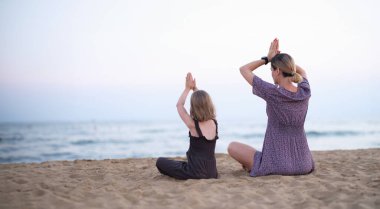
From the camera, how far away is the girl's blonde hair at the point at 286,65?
15.2ft

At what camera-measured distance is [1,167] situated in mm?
6996

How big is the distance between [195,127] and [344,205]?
1.99 m

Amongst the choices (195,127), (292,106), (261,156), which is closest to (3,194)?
(195,127)

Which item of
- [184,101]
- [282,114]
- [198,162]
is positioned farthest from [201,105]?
[282,114]

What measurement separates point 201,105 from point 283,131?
112cm

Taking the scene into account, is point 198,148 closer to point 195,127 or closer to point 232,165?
point 195,127

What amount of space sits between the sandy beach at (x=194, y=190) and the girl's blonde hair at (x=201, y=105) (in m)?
0.82

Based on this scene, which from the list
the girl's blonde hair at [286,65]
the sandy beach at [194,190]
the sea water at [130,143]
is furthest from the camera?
the sea water at [130,143]

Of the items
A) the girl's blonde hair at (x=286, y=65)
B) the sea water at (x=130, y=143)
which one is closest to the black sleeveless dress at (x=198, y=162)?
the girl's blonde hair at (x=286, y=65)

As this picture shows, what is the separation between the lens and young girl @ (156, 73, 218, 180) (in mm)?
4754

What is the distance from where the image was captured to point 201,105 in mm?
4727

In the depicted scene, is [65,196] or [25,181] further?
[25,181]

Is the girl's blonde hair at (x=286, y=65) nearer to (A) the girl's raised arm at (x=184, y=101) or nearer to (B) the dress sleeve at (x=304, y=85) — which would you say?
(B) the dress sleeve at (x=304, y=85)

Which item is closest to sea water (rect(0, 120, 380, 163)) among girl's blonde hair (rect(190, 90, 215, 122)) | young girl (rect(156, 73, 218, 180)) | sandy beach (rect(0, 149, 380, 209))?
sandy beach (rect(0, 149, 380, 209))
